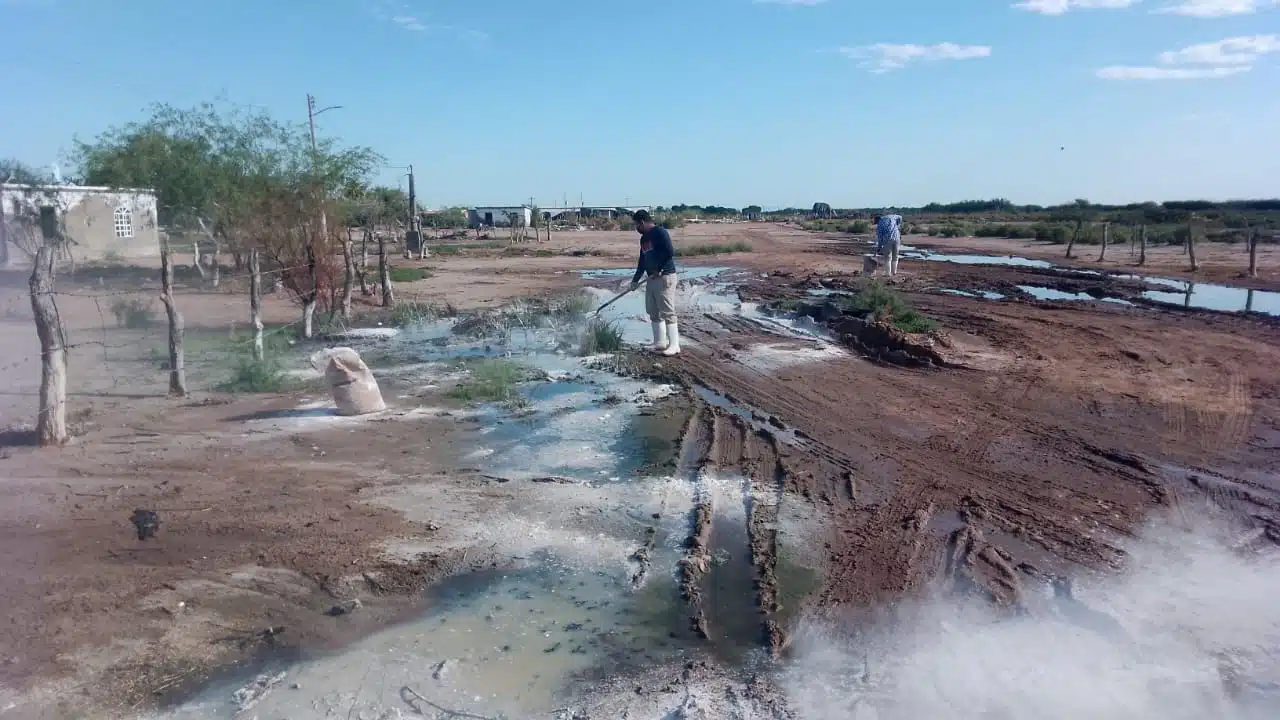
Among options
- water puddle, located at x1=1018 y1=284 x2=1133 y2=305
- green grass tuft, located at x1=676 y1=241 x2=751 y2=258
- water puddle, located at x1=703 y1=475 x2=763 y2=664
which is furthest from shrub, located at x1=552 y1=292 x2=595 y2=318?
green grass tuft, located at x1=676 y1=241 x2=751 y2=258

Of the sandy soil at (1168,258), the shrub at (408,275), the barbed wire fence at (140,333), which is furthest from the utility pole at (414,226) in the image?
the sandy soil at (1168,258)

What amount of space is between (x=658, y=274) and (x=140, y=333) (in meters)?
8.55

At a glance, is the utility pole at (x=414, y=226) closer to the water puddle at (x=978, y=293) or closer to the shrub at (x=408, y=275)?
the shrub at (x=408, y=275)

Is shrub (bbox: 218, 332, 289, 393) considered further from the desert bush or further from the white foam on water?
the desert bush

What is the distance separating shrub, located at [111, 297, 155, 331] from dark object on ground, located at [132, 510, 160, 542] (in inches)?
390

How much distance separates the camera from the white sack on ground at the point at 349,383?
8.99 m

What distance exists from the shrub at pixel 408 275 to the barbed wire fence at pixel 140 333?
467cm

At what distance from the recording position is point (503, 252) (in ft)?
135

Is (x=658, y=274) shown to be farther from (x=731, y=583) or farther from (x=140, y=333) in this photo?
(x=140, y=333)

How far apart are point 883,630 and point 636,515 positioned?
2.17 m

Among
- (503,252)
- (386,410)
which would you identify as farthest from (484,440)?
(503,252)

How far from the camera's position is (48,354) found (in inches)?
299

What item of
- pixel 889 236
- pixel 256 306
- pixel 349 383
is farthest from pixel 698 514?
pixel 889 236

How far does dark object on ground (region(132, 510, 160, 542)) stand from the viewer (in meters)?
5.95
